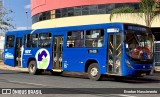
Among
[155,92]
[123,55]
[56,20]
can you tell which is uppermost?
[56,20]

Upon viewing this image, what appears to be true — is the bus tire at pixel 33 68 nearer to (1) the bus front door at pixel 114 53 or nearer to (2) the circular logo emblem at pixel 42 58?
(2) the circular logo emblem at pixel 42 58

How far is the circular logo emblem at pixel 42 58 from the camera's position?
23109 mm

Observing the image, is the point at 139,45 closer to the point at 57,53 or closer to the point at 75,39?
the point at 75,39

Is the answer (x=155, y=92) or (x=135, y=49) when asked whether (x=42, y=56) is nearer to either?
(x=135, y=49)

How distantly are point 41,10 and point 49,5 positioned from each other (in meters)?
2.67

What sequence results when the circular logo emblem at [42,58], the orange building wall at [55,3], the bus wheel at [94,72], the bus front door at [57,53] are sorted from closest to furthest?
the bus wheel at [94,72] → the bus front door at [57,53] → the circular logo emblem at [42,58] → the orange building wall at [55,3]

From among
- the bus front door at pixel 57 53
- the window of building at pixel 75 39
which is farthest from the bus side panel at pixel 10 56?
the window of building at pixel 75 39

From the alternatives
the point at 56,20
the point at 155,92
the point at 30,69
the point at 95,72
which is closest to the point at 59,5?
the point at 56,20

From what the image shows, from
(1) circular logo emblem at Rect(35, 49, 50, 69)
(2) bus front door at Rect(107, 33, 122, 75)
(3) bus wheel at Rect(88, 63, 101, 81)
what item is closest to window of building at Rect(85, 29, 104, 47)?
(2) bus front door at Rect(107, 33, 122, 75)

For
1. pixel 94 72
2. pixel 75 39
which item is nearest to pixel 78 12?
pixel 75 39

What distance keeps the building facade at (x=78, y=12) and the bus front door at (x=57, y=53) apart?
2073 cm

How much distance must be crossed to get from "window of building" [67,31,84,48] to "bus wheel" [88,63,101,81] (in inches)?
52.3

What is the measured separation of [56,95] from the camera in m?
13.1

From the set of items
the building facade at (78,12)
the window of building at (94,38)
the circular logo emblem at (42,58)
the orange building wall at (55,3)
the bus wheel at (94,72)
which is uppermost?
the orange building wall at (55,3)
